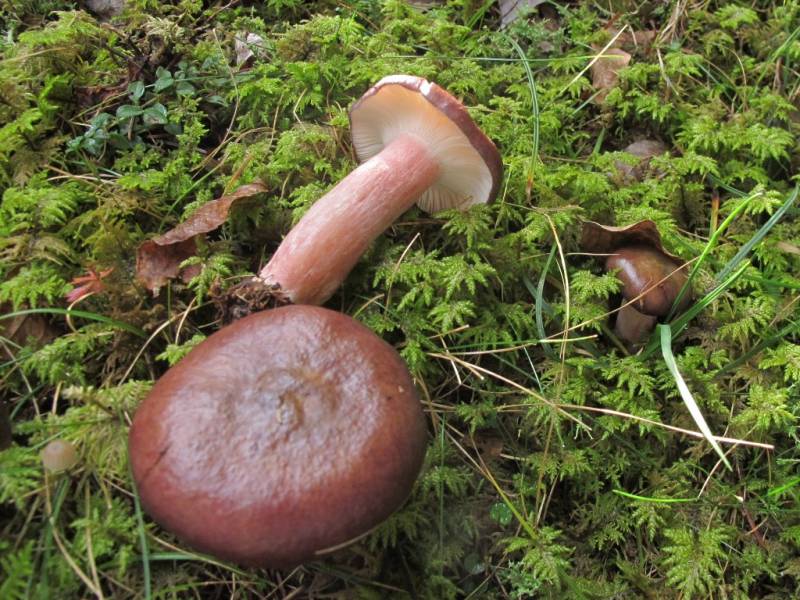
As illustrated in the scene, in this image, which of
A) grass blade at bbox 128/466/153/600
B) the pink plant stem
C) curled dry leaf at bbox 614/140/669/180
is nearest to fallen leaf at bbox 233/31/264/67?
the pink plant stem

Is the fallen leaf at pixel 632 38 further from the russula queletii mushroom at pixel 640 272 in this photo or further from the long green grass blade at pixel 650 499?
the long green grass blade at pixel 650 499

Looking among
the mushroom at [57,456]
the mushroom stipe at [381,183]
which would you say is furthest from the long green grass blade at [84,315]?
the mushroom at [57,456]

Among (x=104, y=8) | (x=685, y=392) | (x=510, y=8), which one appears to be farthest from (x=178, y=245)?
(x=510, y=8)

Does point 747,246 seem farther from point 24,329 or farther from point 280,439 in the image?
point 24,329

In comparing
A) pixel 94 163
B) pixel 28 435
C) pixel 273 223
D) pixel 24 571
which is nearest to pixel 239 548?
pixel 24 571

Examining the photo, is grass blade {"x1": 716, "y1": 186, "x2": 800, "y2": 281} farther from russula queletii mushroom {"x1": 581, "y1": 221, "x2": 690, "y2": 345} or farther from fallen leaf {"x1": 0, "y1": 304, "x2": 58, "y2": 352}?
fallen leaf {"x1": 0, "y1": 304, "x2": 58, "y2": 352}

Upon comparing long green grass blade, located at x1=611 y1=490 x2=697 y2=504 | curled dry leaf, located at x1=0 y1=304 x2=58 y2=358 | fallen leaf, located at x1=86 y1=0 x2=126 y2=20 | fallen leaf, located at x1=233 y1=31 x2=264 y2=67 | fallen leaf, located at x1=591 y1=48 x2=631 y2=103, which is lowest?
long green grass blade, located at x1=611 y1=490 x2=697 y2=504
